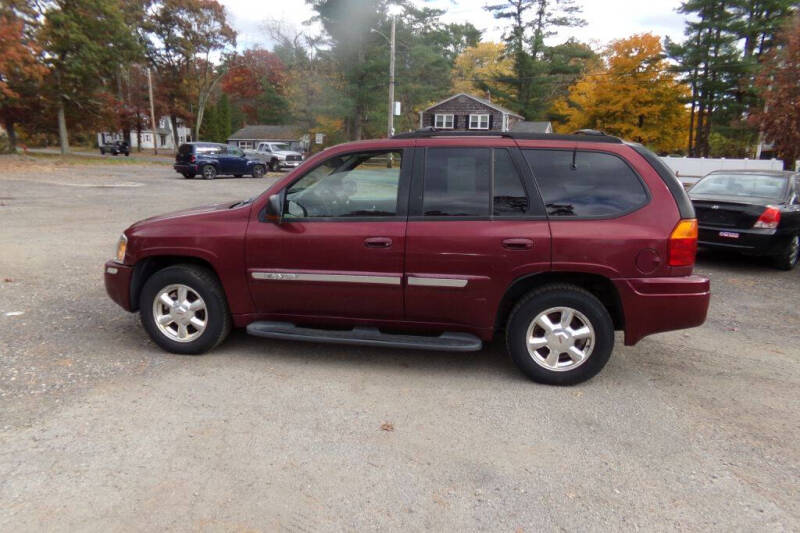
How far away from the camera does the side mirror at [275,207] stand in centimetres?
420

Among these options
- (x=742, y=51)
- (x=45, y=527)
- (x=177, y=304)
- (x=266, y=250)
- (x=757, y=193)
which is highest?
(x=742, y=51)

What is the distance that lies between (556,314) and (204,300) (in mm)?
2816

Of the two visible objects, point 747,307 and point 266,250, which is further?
point 747,307

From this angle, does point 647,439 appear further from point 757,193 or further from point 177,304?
point 757,193

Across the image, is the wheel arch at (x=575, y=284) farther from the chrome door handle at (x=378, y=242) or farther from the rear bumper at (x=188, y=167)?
the rear bumper at (x=188, y=167)

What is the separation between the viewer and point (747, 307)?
6512 mm

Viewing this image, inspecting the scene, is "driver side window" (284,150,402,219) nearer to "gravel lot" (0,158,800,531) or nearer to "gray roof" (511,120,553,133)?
"gravel lot" (0,158,800,531)

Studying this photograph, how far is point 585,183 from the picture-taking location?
407 cm

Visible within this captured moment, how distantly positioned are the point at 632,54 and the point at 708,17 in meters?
5.35

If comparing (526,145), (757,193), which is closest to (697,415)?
(526,145)

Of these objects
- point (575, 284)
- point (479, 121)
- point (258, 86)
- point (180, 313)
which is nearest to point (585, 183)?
point (575, 284)

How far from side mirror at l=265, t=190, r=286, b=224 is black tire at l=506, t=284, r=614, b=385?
1965 millimetres

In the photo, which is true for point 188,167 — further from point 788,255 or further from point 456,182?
point 456,182

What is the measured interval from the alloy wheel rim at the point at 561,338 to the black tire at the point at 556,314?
0.04ft
